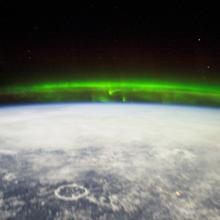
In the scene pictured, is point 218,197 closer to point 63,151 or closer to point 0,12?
point 63,151

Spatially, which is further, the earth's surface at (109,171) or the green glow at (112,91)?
the green glow at (112,91)

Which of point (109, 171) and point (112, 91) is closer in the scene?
point (109, 171)

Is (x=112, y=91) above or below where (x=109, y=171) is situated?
below

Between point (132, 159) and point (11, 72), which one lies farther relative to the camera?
point (11, 72)

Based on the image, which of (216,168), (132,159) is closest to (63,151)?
(132,159)
